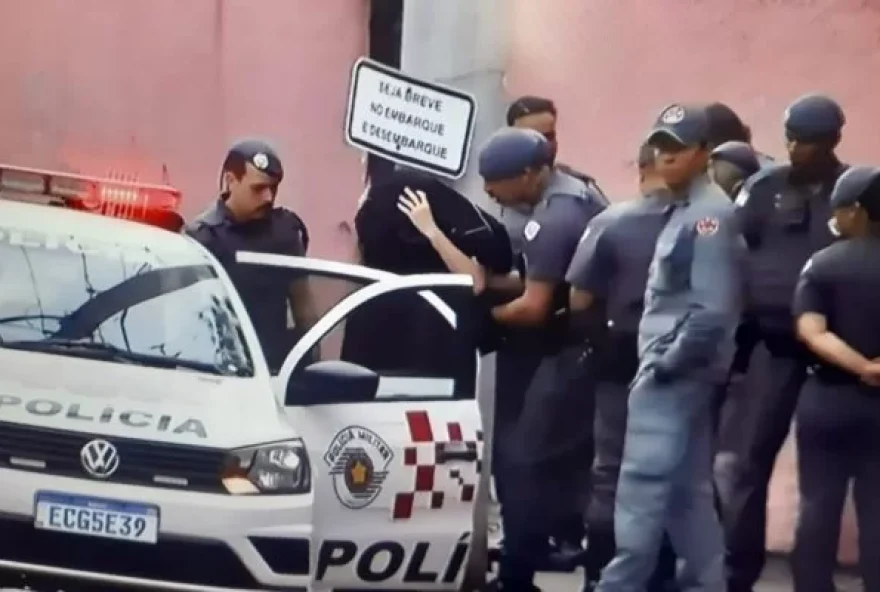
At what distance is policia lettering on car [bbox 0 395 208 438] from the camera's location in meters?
6.33

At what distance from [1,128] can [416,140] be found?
6.16 feet

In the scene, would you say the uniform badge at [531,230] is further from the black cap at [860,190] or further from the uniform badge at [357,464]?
the uniform badge at [357,464]

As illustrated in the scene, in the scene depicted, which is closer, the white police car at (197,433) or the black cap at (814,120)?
the white police car at (197,433)

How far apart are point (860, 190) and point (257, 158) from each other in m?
2.57

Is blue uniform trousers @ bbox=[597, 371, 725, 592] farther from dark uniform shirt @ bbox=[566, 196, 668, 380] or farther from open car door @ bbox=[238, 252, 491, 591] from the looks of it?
open car door @ bbox=[238, 252, 491, 591]

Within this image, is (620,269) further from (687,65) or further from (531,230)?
(687,65)

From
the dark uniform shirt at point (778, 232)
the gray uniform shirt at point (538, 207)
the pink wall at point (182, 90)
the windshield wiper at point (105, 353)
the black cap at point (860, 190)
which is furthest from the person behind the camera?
the pink wall at point (182, 90)

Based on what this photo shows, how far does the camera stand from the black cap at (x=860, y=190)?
7434 mm

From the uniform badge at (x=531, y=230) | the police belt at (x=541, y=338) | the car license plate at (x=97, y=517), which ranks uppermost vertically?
the uniform badge at (x=531, y=230)

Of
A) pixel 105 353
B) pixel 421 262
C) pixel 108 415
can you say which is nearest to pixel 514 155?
pixel 421 262

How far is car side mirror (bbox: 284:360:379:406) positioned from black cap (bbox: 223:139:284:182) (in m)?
1.79

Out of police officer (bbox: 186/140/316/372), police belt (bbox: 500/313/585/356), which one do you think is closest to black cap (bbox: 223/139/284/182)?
police officer (bbox: 186/140/316/372)

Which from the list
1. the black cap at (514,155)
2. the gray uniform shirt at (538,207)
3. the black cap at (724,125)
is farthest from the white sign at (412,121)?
the black cap at (724,125)

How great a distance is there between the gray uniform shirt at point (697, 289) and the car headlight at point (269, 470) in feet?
4.17
